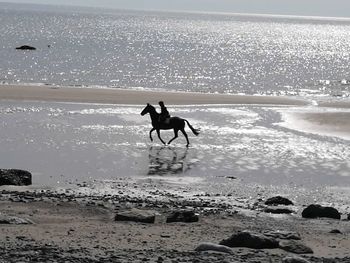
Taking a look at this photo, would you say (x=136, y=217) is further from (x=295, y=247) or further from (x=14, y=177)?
(x=14, y=177)

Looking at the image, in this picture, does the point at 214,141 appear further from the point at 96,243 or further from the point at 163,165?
the point at 96,243

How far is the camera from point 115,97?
4403 centimetres

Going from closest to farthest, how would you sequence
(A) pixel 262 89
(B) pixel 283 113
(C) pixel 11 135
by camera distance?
(C) pixel 11 135
(B) pixel 283 113
(A) pixel 262 89

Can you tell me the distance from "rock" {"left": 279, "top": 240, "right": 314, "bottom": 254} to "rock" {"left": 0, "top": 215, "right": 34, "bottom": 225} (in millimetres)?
4196

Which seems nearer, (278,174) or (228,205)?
(228,205)

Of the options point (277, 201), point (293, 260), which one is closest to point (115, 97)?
point (277, 201)

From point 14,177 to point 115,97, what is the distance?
2654 centimetres

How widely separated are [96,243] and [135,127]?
1750 centimetres

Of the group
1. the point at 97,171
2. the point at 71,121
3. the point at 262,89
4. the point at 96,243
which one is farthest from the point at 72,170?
the point at 262,89

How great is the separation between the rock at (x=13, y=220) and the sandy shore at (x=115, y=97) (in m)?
27.4

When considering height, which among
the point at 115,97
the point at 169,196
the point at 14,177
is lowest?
the point at 169,196

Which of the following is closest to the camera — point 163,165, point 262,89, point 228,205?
point 228,205

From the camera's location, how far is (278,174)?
2097 centimetres

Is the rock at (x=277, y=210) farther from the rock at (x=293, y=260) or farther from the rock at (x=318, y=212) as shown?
the rock at (x=293, y=260)
